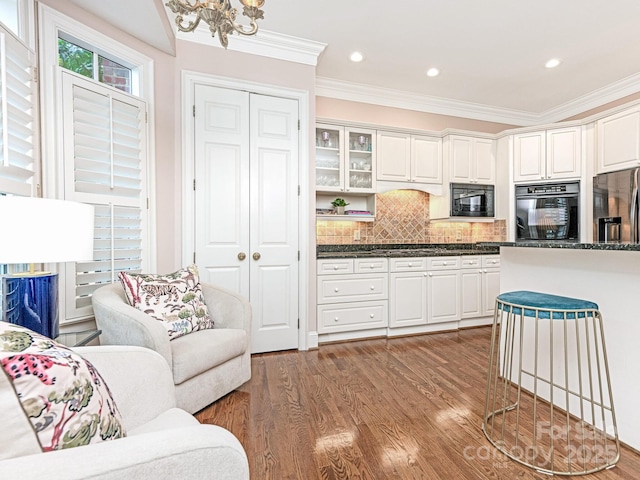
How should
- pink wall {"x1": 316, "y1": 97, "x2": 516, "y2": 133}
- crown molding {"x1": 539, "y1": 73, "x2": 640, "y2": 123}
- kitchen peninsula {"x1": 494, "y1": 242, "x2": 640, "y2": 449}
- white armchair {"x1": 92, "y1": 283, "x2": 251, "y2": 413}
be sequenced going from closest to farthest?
kitchen peninsula {"x1": 494, "y1": 242, "x2": 640, "y2": 449}, white armchair {"x1": 92, "y1": 283, "x2": 251, "y2": 413}, crown molding {"x1": 539, "y1": 73, "x2": 640, "y2": 123}, pink wall {"x1": 316, "y1": 97, "x2": 516, "y2": 133}

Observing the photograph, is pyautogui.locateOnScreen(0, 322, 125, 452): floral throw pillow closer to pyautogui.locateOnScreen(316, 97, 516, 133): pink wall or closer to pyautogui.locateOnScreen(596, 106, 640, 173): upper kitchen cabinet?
pyautogui.locateOnScreen(316, 97, 516, 133): pink wall

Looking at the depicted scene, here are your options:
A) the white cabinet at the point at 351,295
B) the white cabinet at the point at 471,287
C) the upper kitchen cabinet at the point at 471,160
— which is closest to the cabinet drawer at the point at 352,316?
the white cabinet at the point at 351,295

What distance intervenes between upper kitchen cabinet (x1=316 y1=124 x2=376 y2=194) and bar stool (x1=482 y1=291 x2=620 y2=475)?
85.8 inches

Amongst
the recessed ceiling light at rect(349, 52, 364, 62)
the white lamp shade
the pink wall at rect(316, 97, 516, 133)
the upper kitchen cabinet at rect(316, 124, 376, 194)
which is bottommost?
the white lamp shade

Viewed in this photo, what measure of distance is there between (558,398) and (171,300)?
97.4 inches

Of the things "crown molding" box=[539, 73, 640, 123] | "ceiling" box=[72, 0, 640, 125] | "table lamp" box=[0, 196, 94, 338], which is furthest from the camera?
"crown molding" box=[539, 73, 640, 123]

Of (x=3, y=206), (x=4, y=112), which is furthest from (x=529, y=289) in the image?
(x=4, y=112)

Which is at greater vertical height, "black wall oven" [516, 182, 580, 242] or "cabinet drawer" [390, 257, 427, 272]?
"black wall oven" [516, 182, 580, 242]

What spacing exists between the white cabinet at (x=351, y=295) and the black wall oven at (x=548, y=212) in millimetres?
2034

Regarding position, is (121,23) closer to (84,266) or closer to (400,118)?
(84,266)

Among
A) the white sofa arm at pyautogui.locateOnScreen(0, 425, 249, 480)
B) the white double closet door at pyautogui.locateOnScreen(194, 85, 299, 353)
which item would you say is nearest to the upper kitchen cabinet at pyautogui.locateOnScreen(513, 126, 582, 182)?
the white double closet door at pyautogui.locateOnScreen(194, 85, 299, 353)

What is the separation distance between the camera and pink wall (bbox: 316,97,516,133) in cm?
384

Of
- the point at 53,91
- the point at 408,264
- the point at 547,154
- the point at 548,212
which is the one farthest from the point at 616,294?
the point at 53,91

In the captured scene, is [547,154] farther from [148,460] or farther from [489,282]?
[148,460]
